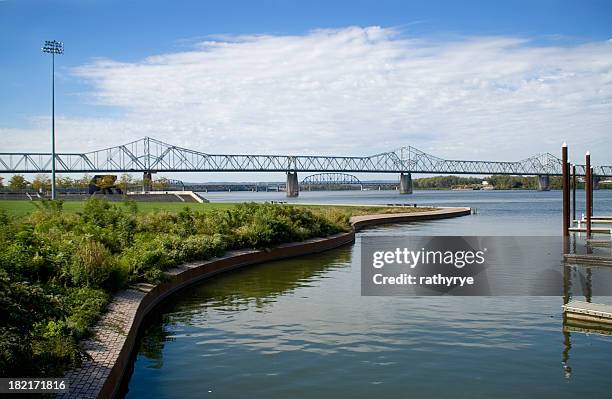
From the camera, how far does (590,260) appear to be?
64.4 ft

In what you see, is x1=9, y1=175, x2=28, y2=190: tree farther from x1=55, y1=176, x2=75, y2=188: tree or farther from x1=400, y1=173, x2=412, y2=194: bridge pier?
x1=400, y1=173, x2=412, y2=194: bridge pier

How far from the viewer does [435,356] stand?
1011cm

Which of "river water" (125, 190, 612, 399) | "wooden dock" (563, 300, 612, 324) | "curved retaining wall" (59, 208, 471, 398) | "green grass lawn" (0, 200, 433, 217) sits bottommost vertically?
"river water" (125, 190, 612, 399)

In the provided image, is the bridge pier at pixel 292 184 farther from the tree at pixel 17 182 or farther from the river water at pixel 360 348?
the river water at pixel 360 348

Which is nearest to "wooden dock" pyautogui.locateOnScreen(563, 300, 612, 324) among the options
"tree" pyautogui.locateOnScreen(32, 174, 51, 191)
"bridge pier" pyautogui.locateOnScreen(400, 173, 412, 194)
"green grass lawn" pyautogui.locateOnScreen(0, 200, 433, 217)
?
"green grass lawn" pyautogui.locateOnScreen(0, 200, 433, 217)

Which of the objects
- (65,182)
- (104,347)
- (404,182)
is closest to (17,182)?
(65,182)

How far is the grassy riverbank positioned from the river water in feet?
3.92

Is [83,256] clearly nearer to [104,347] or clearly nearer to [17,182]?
[104,347]

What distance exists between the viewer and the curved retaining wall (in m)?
7.63

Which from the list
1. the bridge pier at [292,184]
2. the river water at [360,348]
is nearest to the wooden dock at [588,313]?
the river water at [360,348]

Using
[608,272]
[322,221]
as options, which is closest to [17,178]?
[322,221]

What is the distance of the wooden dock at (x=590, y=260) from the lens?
19.4 metres

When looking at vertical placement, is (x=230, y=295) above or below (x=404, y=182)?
below

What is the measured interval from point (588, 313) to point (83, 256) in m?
10.0
